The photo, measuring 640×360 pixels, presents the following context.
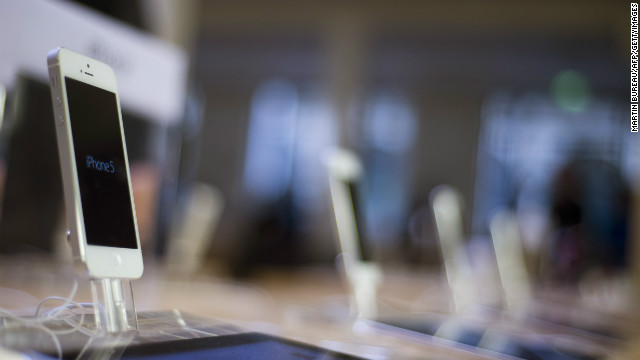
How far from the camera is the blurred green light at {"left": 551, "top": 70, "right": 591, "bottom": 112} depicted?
8.38 metres

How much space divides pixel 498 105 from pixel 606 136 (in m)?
1.43

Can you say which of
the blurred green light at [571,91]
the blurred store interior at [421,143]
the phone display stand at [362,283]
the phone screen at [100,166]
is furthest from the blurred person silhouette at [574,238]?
the phone screen at [100,166]

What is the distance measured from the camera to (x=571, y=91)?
8.60m

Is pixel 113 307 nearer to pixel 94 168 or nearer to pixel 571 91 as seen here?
pixel 94 168

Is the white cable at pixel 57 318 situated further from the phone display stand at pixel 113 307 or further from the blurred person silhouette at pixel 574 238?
the blurred person silhouette at pixel 574 238

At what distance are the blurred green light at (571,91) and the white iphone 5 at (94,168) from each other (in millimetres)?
8356

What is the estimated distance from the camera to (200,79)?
9969 millimetres

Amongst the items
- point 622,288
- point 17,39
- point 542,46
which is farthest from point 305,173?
point 17,39

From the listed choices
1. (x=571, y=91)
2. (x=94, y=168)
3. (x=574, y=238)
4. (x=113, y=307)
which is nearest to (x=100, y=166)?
(x=94, y=168)

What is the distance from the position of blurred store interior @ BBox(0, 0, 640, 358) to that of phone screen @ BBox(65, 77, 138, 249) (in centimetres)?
125

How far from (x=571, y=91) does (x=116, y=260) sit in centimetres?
873

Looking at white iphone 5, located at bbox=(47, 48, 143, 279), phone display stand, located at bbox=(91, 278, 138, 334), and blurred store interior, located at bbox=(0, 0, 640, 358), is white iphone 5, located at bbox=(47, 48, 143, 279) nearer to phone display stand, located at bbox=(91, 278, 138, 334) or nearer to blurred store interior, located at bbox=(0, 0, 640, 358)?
phone display stand, located at bbox=(91, 278, 138, 334)

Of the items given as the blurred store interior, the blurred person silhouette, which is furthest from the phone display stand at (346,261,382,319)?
the blurred person silhouette

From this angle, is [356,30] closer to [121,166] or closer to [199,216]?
[199,216]
